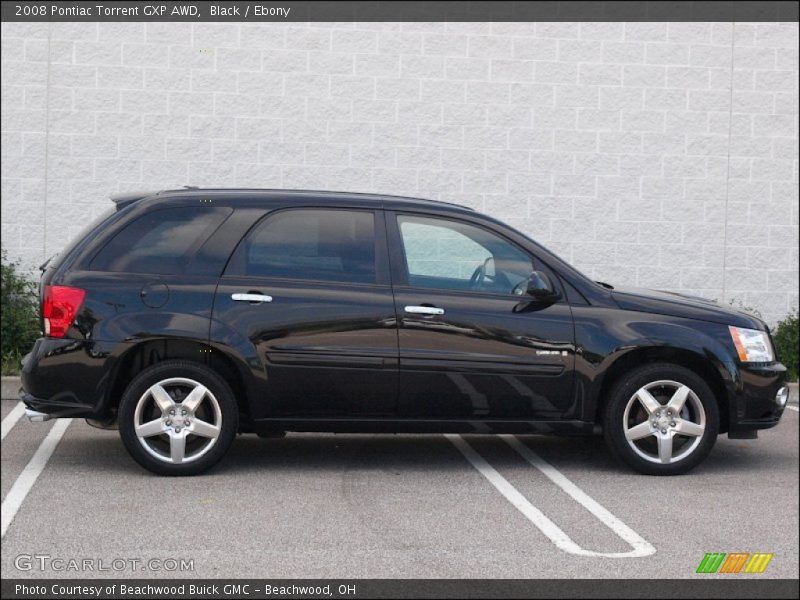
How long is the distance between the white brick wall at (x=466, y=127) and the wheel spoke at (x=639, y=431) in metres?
4.91

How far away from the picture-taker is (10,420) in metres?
9.13

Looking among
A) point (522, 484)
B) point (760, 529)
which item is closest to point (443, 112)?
point (522, 484)

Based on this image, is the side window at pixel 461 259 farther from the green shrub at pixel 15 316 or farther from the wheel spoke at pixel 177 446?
the green shrub at pixel 15 316

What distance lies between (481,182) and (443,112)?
80cm

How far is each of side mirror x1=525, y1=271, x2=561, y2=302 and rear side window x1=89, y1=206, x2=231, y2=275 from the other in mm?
1902

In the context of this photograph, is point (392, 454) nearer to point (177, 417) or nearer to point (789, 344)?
point (177, 417)

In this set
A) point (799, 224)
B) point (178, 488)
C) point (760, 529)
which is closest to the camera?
point (760, 529)

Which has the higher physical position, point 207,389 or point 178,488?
point 207,389

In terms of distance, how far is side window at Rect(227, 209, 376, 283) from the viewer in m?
7.36

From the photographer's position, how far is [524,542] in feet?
19.4

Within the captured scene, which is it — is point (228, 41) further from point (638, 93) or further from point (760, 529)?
point (760, 529)

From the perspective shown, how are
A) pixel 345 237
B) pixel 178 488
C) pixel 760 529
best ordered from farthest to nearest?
pixel 345 237 → pixel 178 488 → pixel 760 529

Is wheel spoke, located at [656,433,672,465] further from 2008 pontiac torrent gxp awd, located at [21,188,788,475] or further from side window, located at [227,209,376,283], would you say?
side window, located at [227,209,376,283]

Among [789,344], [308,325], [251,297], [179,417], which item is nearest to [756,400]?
[308,325]
